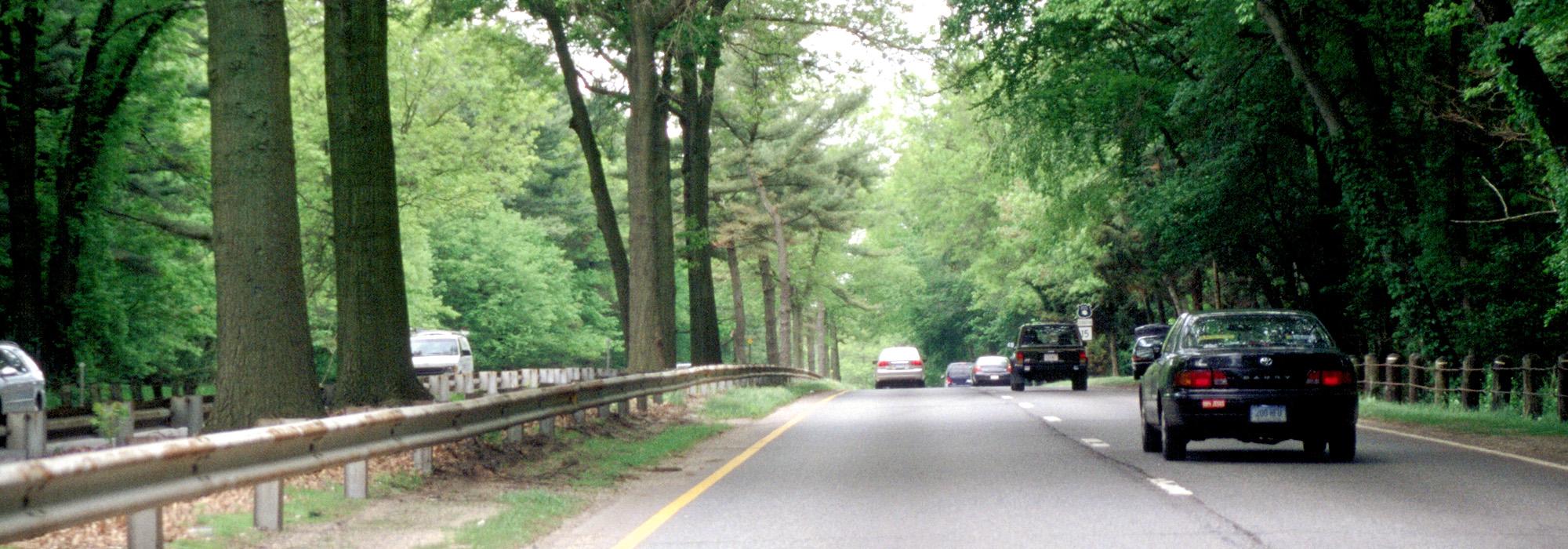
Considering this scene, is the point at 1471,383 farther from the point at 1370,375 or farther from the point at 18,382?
the point at 18,382

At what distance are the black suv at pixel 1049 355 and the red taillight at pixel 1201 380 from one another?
27.1 meters

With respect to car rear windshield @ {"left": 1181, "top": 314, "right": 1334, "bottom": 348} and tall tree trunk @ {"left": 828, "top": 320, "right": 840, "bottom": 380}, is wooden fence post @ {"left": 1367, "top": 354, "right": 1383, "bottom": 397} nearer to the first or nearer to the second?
car rear windshield @ {"left": 1181, "top": 314, "right": 1334, "bottom": 348}

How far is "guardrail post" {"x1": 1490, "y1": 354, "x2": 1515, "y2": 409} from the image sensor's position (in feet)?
76.3

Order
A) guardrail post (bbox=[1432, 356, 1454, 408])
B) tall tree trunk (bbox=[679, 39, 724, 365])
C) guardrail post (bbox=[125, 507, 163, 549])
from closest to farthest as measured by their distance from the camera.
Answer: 1. guardrail post (bbox=[125, 507, 163, 549])
2. guardrail post (bbox=[1432, 356, 1454, 408])
3. tall tree trunk (bbox=[679, 39, 724, 365])

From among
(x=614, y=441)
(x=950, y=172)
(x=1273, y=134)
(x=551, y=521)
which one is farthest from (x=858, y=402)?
(x=950, y=172)

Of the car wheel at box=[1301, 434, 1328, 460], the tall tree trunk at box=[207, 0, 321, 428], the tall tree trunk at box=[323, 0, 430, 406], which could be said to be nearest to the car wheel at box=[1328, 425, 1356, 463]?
the car wheel at box=[1301, 434, 1328, 460]

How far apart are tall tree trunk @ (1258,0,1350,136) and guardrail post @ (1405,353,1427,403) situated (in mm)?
4197

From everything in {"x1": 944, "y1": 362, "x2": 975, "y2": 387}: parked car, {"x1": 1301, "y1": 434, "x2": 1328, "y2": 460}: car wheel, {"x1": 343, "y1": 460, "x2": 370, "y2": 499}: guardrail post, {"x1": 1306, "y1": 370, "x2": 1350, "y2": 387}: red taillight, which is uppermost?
{"x1": 1306, "y1": 370, "x2": 1350, "y2": 387}: red taillight

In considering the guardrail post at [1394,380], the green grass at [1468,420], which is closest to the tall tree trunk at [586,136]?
the guardrail post at [1394,380]

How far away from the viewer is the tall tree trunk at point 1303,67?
1108 inches

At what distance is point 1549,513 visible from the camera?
1055 centimetres

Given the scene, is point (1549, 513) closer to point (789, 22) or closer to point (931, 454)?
point (931, 454)

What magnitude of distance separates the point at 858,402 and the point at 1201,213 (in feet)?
28.5

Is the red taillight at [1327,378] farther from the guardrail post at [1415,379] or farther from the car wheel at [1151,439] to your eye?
the guardrail post at [1415,379]
